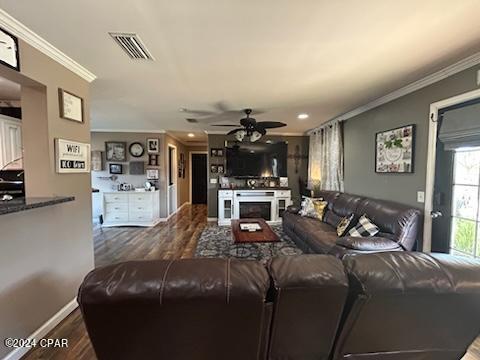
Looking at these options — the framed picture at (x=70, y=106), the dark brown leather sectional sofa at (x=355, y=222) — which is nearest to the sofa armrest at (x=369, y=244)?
the dark brown leather sectional sofa at (x=355, y=222)

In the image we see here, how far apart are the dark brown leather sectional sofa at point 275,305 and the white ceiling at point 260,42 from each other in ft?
5.07

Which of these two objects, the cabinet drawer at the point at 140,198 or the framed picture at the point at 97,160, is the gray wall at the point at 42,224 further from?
the framed picture at the point at 97,160

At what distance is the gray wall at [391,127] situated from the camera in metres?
2.65

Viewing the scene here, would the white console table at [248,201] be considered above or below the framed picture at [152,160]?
below

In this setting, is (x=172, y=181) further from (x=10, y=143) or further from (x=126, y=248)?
(x=10, y=143)

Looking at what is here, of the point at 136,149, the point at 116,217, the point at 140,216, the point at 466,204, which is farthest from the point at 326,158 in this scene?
the point at 116,217

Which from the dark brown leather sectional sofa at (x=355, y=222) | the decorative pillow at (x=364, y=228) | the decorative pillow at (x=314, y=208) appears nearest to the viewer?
the dark brown leather sectional sofa at (x=355, y=222)

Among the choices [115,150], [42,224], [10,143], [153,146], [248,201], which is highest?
[153,146]

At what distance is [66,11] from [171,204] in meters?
6.22

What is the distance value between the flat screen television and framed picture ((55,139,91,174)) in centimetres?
398

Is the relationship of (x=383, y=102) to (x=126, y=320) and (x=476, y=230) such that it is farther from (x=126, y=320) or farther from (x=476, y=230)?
(x=126, y=320)

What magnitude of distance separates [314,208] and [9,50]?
4428 millimetres

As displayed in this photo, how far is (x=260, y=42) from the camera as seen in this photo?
205 centimetres

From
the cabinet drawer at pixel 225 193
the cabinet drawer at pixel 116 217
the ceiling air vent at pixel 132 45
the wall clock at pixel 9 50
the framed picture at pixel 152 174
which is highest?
the ceiling air vent at pixel 132 45
